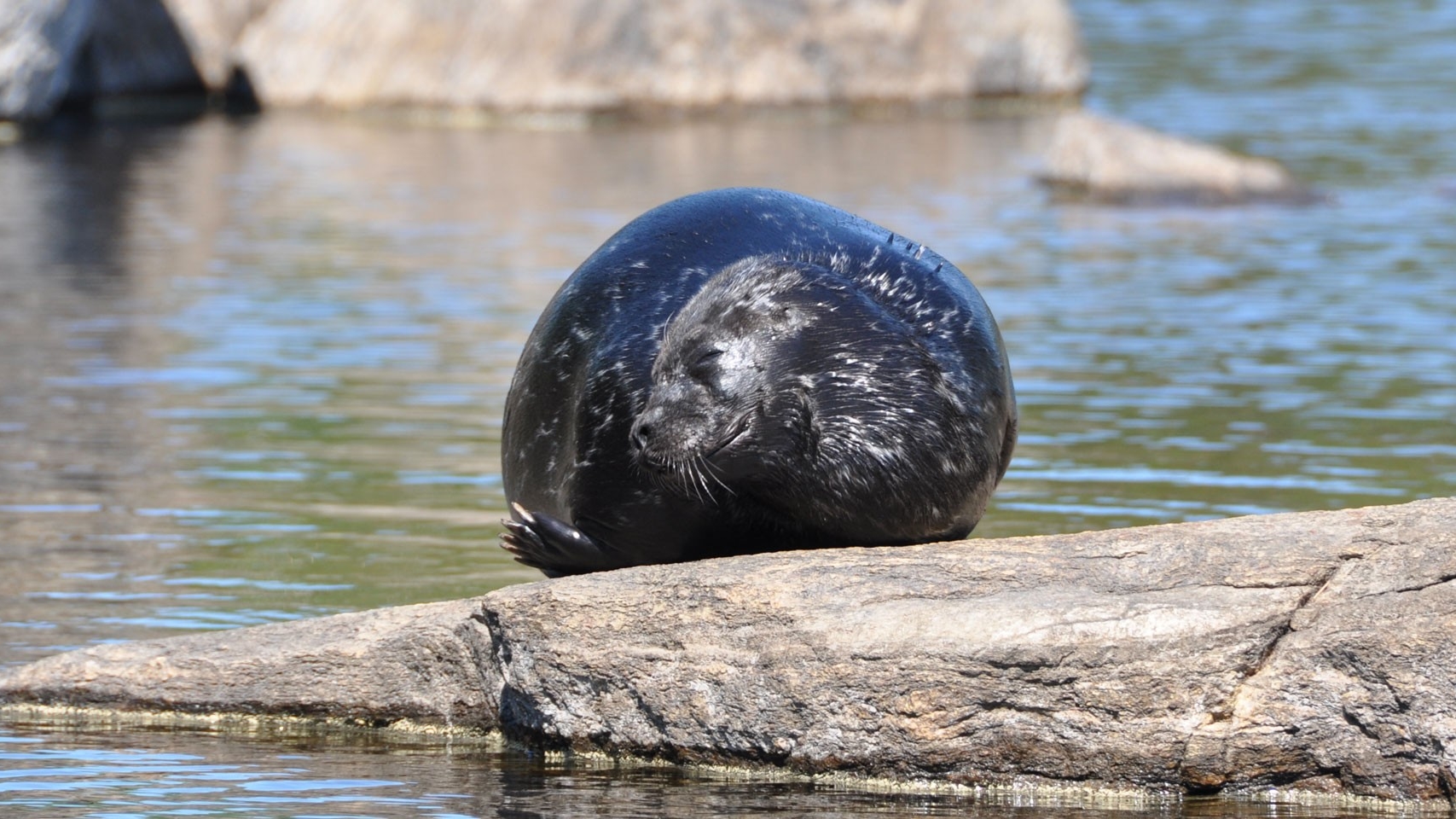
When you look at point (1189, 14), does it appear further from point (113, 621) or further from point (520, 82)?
point (113, 621)

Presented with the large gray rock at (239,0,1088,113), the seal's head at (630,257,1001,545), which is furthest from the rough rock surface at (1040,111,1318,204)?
the seal's head at (630,257,1001,545)

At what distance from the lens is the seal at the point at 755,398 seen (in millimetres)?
5312

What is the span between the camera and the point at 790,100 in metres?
28.7

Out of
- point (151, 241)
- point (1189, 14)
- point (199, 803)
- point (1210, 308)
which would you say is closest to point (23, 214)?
point (151, 241)

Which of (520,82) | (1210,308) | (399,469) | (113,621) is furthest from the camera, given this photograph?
(520,82)

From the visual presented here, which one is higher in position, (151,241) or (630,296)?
(151,241)

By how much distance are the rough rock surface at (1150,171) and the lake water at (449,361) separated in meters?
0.50

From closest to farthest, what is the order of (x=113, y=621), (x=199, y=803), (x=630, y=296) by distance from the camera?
1. (x=199, y=803)
2. (x=630, y=296)
3. (x=113, y=621)

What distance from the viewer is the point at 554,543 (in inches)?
225

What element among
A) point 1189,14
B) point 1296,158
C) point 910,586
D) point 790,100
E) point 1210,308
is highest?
point 1189,14

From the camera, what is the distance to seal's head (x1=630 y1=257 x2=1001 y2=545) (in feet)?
17.4

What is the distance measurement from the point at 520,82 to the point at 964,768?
2389cm

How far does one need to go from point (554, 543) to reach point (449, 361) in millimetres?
6448

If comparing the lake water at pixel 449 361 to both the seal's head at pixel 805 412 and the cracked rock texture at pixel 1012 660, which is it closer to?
the cracked rock texture at pixel 1012 660
